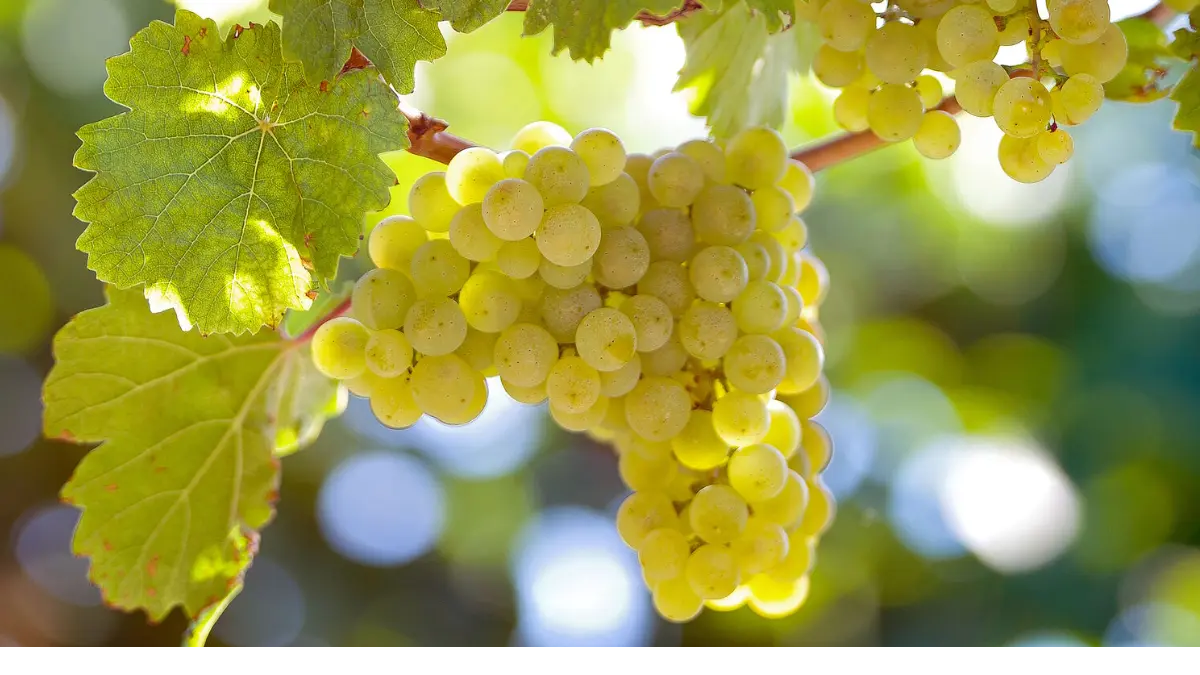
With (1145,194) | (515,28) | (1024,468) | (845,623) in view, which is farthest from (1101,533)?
(515,28)

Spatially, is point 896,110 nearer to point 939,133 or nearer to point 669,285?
point 939,133

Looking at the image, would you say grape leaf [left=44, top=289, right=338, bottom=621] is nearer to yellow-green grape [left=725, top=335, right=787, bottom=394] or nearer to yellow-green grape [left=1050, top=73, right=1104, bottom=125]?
yellow-green grape [left=725, top=335, right=787, bottom=394]

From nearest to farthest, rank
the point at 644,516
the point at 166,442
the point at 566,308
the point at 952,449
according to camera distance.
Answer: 1. the point at 566,308
2. the point at 644,516
3. the point at 166,442
4. the point at 952,449

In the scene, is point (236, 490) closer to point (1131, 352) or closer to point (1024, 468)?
point (1024, 468)

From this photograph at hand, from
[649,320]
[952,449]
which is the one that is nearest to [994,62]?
[649,320]

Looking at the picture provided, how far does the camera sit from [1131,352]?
4199 millimetres

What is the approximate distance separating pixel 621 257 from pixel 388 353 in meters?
0.18

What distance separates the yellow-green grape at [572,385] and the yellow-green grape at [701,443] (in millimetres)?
105

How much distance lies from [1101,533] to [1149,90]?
3.78 meters

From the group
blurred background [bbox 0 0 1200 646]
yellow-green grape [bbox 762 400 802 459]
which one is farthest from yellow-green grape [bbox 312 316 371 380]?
blurred background [bbox 0 0 1200 646]

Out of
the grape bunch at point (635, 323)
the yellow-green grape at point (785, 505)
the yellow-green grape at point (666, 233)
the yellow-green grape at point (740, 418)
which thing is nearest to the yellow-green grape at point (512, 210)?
the grape bunch at point (635, 323)

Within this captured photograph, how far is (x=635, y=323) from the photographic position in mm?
710

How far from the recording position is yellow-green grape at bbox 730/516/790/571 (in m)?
0.79

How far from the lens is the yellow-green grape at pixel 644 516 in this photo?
81 cm
